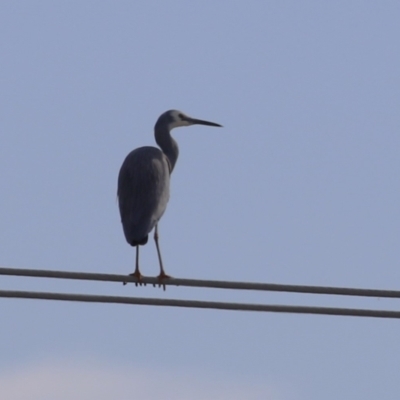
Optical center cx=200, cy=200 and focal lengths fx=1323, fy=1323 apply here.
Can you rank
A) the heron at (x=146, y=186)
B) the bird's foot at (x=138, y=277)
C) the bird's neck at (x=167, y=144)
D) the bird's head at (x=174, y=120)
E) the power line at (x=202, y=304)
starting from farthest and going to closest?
the bird's head at (x=174, y=120)
the bird's neck at (x=167, y=144)
the heron at (x=146, y=186)
the bird's foot at (x=138, y=277)
the power line at (x=202, y=304)

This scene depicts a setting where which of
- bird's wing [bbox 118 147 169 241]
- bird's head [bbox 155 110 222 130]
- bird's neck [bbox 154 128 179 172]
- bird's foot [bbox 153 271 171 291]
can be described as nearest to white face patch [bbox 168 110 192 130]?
→ bird's head [bbox 155 110 222 130]

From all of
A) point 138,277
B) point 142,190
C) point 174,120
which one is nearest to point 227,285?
point 138,277

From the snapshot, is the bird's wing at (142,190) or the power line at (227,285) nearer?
the power line at (227,285)

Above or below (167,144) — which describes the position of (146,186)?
below

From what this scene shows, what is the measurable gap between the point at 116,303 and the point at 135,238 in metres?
3.19

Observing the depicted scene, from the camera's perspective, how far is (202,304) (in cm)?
846

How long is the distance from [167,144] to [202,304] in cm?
591

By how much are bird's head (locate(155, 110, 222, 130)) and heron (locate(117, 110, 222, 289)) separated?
13 millimetres

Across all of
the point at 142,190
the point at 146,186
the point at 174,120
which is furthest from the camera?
the point at 174,120

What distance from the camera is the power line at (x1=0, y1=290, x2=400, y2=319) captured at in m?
8.42

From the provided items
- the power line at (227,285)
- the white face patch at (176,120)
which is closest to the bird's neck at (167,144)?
the white face patch at (176,120)

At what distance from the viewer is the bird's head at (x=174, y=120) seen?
14498 mm

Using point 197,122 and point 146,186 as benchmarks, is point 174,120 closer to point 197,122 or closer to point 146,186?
point 197,122

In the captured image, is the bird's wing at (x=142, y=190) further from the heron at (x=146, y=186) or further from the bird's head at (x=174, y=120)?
the bird's head at (x=174, y=120)
